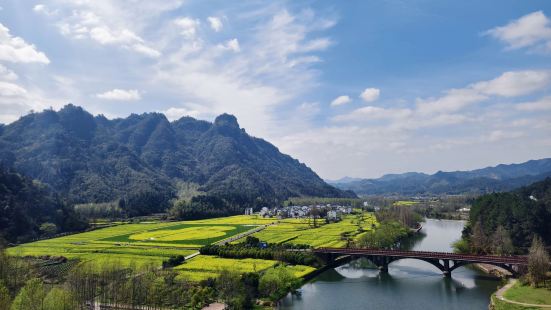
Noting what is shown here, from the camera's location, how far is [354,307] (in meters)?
44.8

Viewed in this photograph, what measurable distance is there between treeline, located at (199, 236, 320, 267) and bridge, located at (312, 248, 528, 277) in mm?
3750

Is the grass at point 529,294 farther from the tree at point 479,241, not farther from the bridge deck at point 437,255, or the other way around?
the tree at point 479,241

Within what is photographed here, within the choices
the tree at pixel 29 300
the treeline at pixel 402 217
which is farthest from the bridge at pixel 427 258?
the treeline at pixel 402 217

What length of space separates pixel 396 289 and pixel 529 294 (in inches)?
583

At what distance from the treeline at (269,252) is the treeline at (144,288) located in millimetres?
12815

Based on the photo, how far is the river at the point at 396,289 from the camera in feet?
150

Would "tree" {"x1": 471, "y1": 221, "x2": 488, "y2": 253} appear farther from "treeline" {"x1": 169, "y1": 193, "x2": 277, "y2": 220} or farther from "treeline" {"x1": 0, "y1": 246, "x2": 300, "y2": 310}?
"treeline" {"x1": 169, "y1": 193, "x2": 277, "y2": 220}

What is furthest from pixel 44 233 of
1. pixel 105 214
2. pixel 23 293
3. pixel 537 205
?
pixel 537 205

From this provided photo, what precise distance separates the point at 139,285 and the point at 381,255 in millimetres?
37391

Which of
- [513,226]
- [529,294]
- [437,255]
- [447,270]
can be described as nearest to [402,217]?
[513,226]

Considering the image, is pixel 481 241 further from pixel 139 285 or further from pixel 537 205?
pixel 139 285

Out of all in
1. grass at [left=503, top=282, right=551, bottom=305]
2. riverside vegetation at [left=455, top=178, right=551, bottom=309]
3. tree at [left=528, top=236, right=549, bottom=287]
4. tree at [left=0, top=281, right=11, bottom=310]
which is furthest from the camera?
riverside vegetation at [left=455, top=178, right=551, bottom=309]

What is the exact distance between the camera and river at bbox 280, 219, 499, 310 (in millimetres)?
45725

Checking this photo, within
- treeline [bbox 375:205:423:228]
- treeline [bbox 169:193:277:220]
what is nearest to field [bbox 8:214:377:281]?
treeline [bbox 375:205:423:228]
